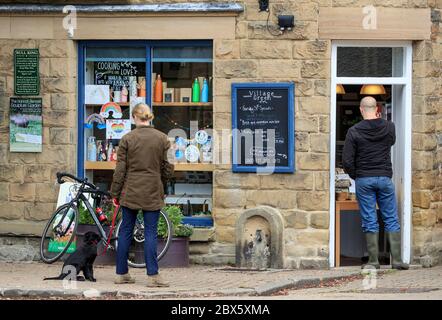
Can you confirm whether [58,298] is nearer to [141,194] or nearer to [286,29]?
[141,194]

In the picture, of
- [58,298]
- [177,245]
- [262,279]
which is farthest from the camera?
[177,245]

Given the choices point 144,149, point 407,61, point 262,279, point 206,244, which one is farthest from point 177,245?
point 407,61

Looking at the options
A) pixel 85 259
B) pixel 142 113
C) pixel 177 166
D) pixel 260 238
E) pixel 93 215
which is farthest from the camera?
pixel 177 166

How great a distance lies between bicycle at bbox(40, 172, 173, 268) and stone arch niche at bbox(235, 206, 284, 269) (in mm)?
977

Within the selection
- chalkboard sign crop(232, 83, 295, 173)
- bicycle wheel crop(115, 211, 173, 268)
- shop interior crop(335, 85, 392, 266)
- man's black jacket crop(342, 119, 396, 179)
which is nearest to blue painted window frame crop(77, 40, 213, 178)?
chalkboard sign crop(232, 83, 295, 173)

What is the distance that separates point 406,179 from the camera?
13.0 m

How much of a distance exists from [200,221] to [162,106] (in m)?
1.57

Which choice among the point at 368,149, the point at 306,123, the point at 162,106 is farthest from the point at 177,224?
the point at 368,149

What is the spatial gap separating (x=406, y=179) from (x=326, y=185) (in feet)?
3.32

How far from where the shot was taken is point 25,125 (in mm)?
13320

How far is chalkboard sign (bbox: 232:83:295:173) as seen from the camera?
12.9 meters

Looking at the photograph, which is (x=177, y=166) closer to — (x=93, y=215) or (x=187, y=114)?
(x=187, y=114)

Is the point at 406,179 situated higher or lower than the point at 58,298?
higher


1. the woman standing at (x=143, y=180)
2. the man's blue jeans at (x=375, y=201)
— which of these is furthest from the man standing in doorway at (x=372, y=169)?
the woman standing at (x=143, y=180)
